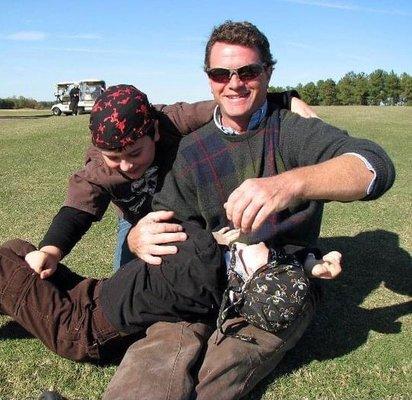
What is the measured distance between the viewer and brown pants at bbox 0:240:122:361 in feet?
10.4

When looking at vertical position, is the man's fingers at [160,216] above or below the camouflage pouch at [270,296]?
above

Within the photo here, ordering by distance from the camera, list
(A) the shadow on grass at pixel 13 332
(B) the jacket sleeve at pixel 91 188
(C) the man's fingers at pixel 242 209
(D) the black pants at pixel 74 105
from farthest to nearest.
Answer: (D) the black pants at pixel 74 105 < (A) the shadow on grass at pixel 13 332 < (B) the jacket sleeve at pixel 91 188 < (C) the man's fingers at pixel 242 209

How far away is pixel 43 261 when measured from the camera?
10.6 ft

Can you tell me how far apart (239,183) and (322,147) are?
0.52m

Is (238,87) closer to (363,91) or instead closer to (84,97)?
(84,97)

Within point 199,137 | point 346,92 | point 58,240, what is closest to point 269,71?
point 199,137

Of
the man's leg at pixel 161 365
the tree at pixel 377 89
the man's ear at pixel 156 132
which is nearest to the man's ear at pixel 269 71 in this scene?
the man's ear at pixel 156 132

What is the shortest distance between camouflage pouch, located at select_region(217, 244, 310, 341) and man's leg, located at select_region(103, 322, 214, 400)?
0.64 ft

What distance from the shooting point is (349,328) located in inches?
145

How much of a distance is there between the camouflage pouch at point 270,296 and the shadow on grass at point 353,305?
43 cm

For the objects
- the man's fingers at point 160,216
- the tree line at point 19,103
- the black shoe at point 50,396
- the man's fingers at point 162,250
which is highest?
the man's fingers at point 160,216

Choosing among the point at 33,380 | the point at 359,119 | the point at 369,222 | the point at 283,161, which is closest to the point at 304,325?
the point at 283,161

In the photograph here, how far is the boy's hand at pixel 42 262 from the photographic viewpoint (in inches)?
128

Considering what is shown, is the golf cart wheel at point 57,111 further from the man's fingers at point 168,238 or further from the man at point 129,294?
the man's fingers at point 168,238
